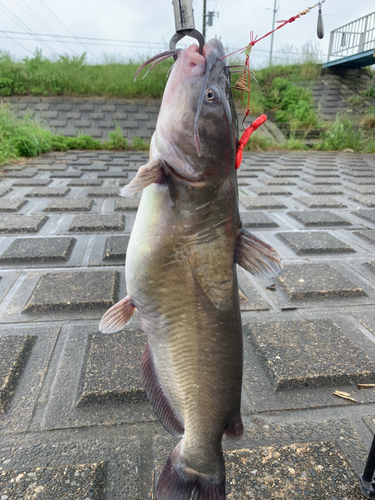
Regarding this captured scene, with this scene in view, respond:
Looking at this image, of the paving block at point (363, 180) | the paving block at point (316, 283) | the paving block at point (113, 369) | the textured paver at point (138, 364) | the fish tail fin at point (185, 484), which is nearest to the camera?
the fish tail fin at point (185, 484)

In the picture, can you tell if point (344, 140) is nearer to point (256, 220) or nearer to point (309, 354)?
point (256, 220)

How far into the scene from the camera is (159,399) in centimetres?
122

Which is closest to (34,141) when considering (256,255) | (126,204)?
(126,204)

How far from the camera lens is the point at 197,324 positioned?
40.5 inches

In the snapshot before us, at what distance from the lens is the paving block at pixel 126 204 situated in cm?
460

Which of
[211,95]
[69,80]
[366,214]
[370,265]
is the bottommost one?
[370,265]

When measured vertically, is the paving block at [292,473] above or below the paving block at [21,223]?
below

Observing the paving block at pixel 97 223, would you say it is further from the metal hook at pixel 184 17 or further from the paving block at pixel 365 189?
the paving block at pixel 365 189

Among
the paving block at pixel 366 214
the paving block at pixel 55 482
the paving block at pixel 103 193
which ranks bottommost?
the paving block at pixel 55 482

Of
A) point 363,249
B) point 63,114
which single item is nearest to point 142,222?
point 363,249

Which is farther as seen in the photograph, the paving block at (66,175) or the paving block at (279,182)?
the paving block at (66,175)

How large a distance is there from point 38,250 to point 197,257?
2.75 metres

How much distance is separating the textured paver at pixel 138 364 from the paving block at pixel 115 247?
22 millimetres

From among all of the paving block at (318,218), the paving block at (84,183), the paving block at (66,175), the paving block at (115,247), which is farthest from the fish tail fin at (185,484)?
the paving block at (66,175)
